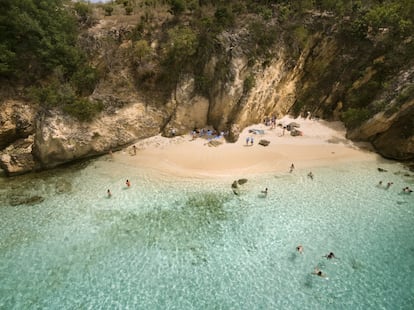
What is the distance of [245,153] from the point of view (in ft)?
85.4

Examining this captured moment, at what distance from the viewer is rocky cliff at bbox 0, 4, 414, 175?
79.0 feet

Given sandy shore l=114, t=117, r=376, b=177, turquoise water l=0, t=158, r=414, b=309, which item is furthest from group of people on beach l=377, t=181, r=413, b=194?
sandy shore l=114, t=117, r=376, b=177

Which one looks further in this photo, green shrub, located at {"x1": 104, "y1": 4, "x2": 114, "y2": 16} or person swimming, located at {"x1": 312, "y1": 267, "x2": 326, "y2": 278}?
green shrub, located at {"x1": 104, "y1": 4, "x2": 114, "y2": 16}

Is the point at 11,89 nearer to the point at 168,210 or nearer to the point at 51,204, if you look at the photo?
the point at 51,204

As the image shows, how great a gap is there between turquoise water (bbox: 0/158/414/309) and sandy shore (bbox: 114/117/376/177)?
4.78ft

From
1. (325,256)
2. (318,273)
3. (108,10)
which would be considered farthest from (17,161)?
(325,256)

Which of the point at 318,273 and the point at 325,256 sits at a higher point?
the point at 325,256

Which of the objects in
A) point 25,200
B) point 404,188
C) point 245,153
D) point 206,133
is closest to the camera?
point 25,200

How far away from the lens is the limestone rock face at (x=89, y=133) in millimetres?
23594

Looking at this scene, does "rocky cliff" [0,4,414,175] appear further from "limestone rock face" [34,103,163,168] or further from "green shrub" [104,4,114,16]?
"green shrub" [104,4,114,16]

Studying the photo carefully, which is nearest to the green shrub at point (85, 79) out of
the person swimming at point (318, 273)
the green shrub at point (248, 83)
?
the green shrub at point (248, 83)

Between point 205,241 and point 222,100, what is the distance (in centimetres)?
1617

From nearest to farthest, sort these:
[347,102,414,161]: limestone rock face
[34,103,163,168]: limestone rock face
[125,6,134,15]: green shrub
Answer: [34,103,163,168]: limestone rock face < [347,102,414,161]: limestone rock face < [125,6,134,15]: green shrub

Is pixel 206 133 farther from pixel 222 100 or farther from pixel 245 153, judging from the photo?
pixel 245 153
